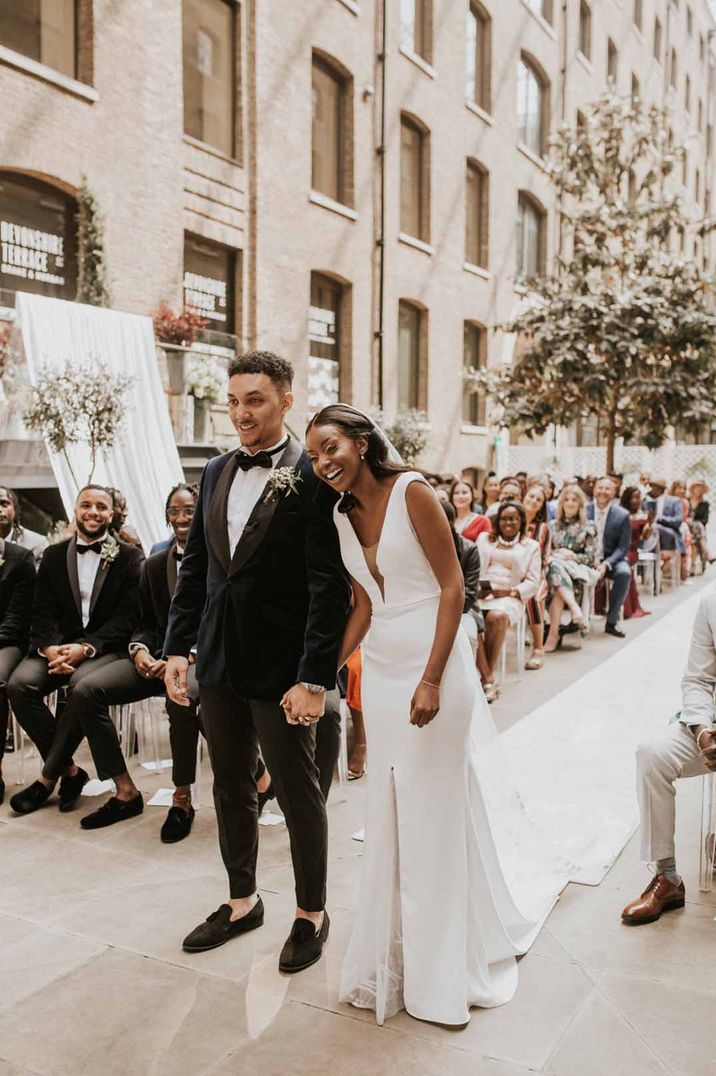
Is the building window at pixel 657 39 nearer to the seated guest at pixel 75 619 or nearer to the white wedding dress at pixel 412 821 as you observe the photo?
the seated guest at pixel 75 619

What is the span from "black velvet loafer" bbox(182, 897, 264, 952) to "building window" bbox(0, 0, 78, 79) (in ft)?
36.5

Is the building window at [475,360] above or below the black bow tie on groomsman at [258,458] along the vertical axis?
above

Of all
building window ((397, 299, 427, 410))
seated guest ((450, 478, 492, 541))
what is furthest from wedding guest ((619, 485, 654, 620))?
building window ((397, 299, 427, 410))

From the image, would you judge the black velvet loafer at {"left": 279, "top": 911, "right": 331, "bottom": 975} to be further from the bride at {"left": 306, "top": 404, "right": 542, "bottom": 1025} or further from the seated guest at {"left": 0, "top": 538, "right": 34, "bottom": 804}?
the seated guest at {"left": 0, "top": 538, "right": 34, "bottom": 804}

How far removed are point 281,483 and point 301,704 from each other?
0.75 meters

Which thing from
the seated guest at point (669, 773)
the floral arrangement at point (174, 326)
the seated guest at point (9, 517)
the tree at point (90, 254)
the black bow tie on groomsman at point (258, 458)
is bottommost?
the seated guest at point (669, 773)

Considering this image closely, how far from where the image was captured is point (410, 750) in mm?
3154

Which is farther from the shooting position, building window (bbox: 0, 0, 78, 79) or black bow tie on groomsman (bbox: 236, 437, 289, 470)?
building window (bbox: 0, 0, 78, 79)

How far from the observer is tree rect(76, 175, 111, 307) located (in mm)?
12250

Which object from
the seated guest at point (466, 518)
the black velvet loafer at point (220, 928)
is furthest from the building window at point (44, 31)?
the black velvet loafer at point (220, 928)

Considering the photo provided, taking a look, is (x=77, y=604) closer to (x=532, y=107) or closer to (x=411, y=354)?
(x=411, y=354)

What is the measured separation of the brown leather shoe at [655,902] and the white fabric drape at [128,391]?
322 inches

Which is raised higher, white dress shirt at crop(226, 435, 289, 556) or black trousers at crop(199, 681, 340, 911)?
white dress shirt at crop(226, 435, 289, 556)

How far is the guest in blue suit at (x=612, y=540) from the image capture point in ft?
35.0
